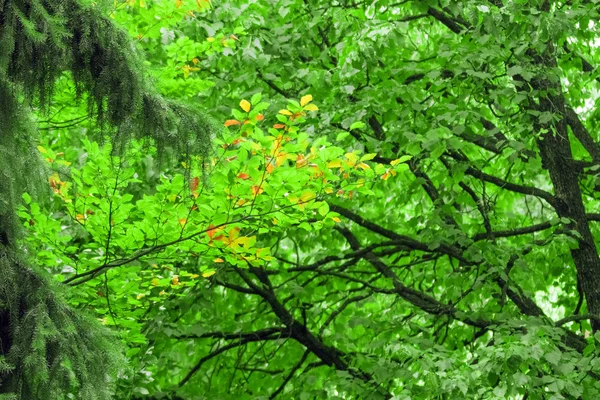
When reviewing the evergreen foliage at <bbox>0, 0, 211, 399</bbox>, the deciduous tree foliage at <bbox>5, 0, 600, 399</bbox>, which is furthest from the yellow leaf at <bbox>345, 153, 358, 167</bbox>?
the evergreen foliage at <bbox>0, 0, 211, 399</bbox>

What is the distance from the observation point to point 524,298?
22.7 ft

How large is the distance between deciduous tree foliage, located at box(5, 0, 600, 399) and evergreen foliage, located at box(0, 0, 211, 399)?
0.07 feet

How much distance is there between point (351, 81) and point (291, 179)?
2865 millimetres

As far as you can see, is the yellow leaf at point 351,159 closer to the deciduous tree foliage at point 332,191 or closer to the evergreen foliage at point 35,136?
the deciduous tree foliage at point 332,191

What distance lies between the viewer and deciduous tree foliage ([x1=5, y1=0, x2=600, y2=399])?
13.8ft

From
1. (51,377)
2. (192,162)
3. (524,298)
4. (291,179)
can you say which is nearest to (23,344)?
(51,377)

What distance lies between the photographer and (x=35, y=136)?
12.5ft

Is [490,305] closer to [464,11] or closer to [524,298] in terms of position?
[524,298]

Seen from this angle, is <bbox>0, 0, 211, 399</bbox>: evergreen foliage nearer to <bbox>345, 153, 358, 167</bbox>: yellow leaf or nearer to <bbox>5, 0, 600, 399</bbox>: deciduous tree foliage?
<bbox>5, 0, 600, 399</bbox>: deciduous tree foliage

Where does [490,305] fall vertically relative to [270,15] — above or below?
below

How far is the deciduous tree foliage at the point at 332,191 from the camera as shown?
165 inches

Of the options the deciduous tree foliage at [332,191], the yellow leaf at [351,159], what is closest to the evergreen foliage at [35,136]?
the deciduous tree foliage at [332,191]

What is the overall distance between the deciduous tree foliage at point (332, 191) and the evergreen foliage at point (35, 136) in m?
0.02

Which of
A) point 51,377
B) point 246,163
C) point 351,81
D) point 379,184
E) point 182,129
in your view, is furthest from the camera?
point 379,184
